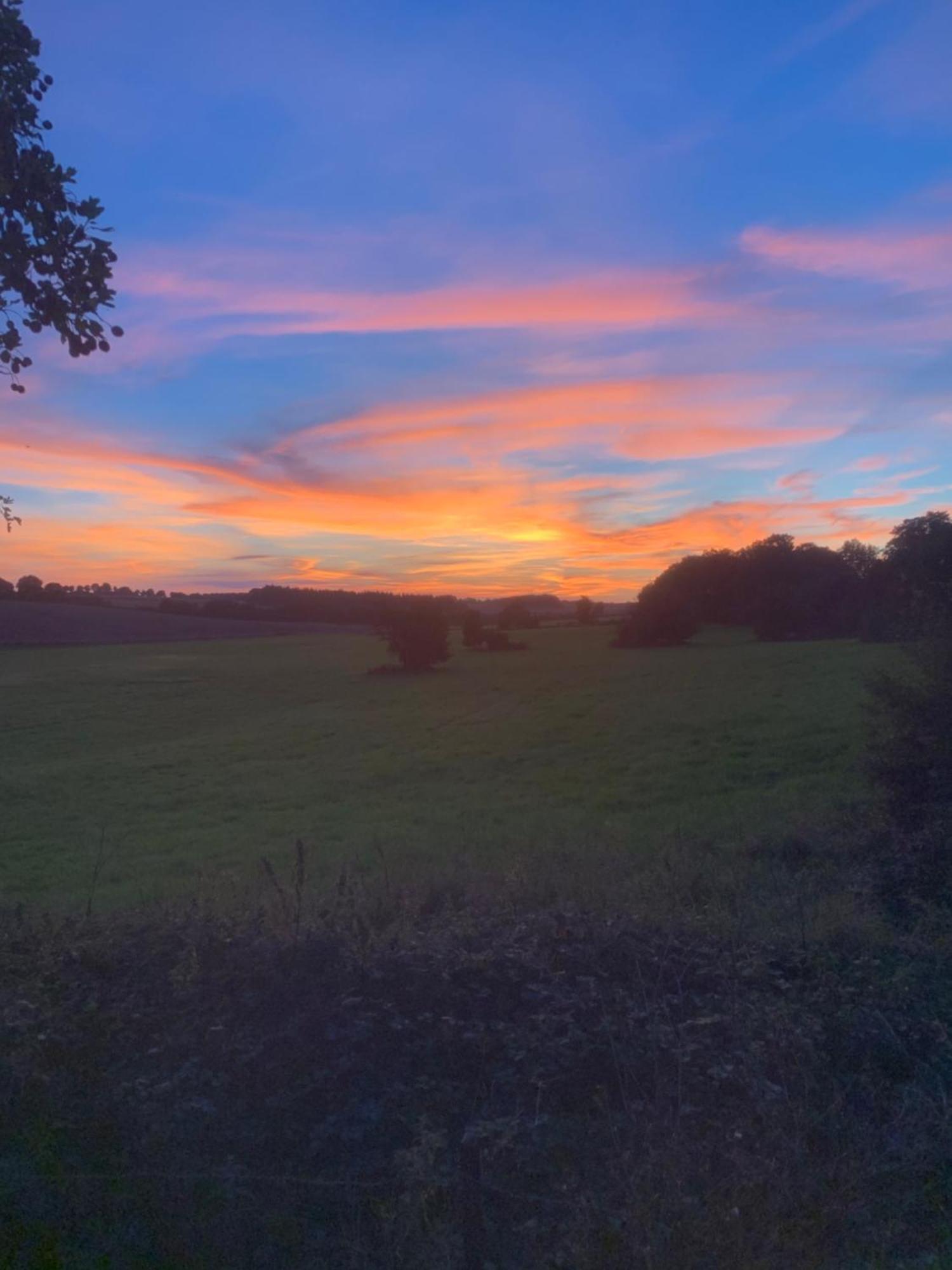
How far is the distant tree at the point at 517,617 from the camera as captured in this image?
9038 cm

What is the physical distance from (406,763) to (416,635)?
34046mm

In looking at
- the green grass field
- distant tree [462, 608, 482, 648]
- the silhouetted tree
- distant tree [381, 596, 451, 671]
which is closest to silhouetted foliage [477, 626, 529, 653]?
distant tree [462, 608, 482, 648]

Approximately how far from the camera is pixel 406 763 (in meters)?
27.4

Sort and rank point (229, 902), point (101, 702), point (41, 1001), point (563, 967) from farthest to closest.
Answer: point (101, 702) < point (229, 902) < point (563, 967) < point (41, 1001)

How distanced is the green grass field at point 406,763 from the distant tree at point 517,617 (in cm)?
3322

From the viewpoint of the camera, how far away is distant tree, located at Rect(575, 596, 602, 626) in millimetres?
100500

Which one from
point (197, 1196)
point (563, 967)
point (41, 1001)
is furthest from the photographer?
point (563, 967)

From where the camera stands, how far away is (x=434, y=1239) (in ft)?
10.9

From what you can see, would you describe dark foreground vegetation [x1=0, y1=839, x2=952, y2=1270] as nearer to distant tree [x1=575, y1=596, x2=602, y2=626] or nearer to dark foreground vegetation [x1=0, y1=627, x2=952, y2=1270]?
dark foreground vegetation [x1=0, y1=627, x2=952, y2=1270]

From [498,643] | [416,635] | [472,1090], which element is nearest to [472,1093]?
[472,1090]

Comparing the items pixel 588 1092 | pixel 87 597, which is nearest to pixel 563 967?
pixel 588 1092

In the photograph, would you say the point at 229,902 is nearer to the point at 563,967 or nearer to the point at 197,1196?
the point at 563,967

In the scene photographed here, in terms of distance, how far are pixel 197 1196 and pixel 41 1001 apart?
1474mm

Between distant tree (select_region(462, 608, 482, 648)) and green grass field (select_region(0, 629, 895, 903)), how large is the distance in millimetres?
18310
